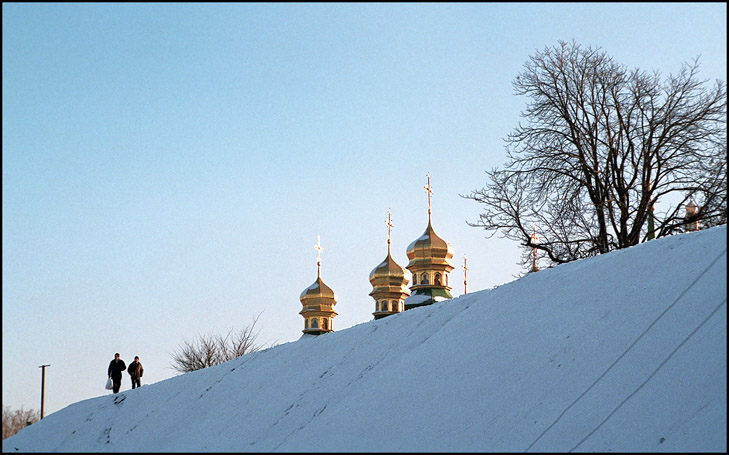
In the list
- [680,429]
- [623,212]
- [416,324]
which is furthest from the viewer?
[623,212]

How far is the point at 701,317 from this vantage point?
1050 cm

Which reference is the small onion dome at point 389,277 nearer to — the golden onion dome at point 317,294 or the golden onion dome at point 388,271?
the golden onion dome at point 388,271

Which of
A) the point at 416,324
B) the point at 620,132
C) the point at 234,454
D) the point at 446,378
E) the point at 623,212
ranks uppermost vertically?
the point at 620,132

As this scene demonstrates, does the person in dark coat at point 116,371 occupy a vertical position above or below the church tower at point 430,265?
below

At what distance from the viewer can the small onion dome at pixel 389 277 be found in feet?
151

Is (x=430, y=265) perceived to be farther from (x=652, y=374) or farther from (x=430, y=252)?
(x=652, y=374)

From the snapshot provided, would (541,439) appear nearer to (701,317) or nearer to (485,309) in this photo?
(701,317)

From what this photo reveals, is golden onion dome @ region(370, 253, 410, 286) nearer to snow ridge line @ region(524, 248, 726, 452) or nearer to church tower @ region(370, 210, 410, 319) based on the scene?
church tower @ region(370, 210, 410, 319)

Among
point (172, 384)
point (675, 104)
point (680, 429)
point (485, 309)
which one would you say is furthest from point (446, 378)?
point (675, 104)

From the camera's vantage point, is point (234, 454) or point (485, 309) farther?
point (485, 309)

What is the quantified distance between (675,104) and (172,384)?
13724 millimetres

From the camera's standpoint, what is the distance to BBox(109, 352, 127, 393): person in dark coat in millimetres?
19016

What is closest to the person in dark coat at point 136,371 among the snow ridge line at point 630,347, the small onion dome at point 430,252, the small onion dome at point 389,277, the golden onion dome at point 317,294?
the snow ridge line at point 630,347

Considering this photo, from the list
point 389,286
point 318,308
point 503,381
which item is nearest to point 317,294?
point 318,308
